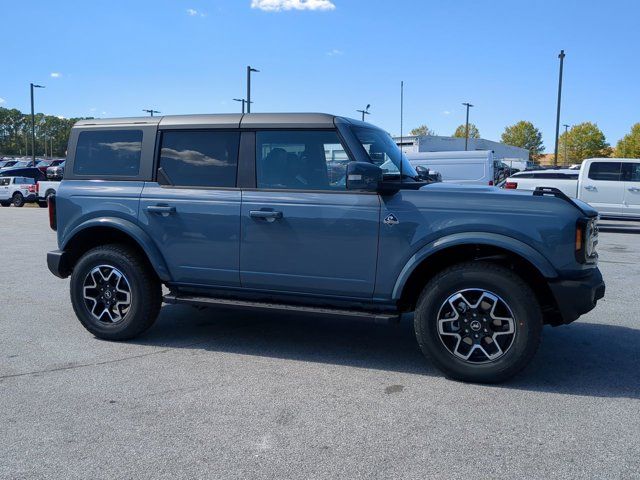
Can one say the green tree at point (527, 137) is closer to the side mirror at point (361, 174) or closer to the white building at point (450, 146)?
the white building at point (450, 146)

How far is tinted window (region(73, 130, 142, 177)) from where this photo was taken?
17.9 ft

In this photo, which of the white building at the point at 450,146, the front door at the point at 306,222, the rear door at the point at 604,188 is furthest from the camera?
the white building at the point at 450,146

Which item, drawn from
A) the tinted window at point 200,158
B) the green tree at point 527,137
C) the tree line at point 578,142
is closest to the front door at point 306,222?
the tinted window at point 200,158

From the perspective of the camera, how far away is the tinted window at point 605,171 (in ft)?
55.2

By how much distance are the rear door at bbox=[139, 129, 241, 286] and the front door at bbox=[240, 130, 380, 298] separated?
153mm

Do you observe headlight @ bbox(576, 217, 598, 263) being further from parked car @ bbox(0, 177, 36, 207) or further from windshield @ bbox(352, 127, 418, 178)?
parked car @ bbox(0, 177, 36, 207)

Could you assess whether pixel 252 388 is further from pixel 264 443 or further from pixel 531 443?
pixel 531 443

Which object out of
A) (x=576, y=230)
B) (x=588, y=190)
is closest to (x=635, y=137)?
(x=588, y=190)

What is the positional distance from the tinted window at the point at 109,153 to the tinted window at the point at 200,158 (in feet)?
0.99

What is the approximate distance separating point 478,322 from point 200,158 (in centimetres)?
271

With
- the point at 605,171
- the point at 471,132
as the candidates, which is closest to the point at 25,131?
the point at 471,132

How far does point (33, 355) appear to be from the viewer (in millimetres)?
5094

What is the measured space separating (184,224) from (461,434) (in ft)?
9.34

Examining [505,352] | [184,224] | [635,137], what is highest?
[635,137]
